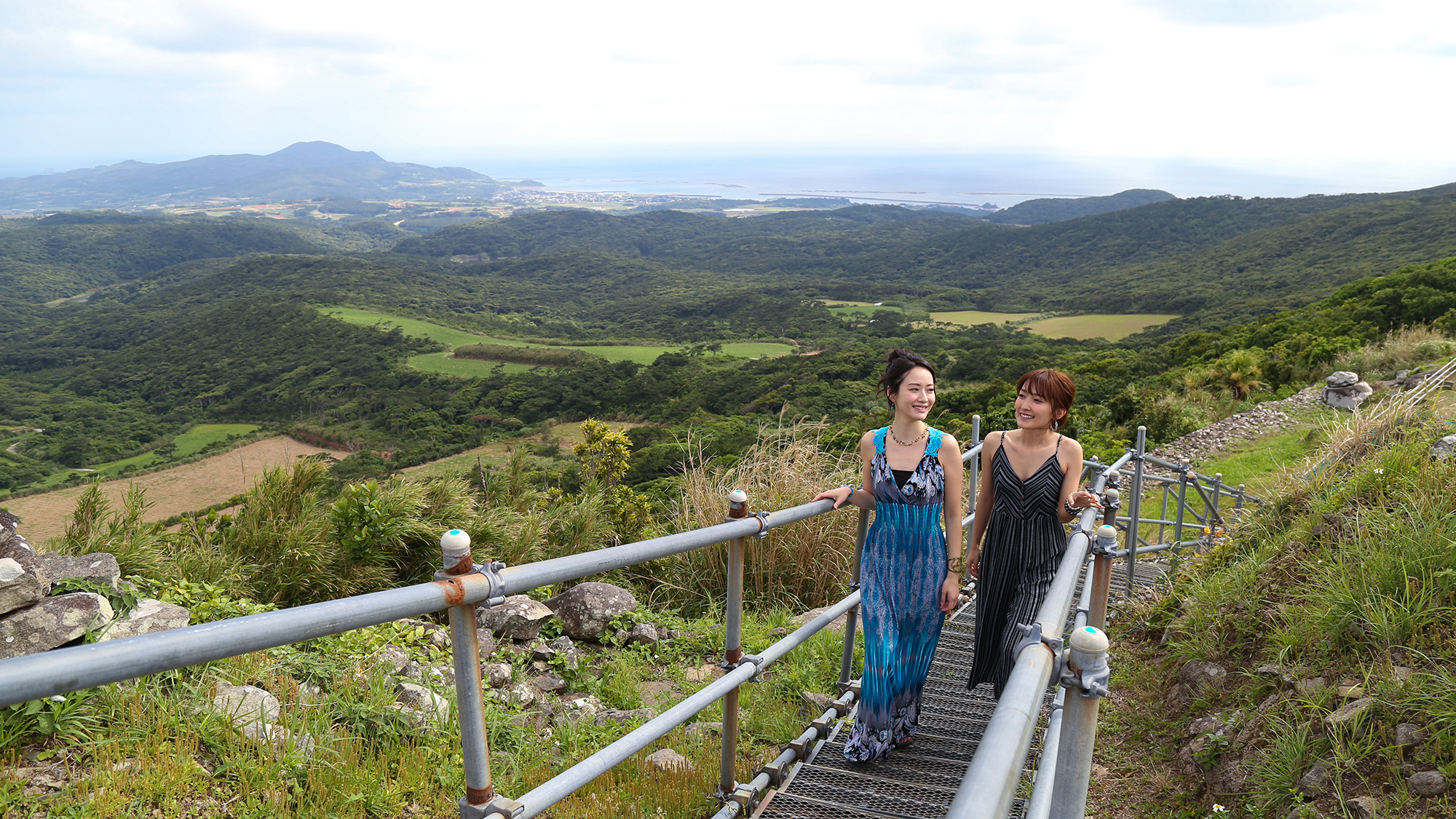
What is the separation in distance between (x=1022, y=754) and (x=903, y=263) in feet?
510

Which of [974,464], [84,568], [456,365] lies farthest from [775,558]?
[456,365]

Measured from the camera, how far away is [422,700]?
273cm

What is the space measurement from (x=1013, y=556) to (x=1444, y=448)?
239cm

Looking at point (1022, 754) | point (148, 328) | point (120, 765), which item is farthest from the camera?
point (148, 328)

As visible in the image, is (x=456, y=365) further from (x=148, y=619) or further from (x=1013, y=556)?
(x=1013, y=556)

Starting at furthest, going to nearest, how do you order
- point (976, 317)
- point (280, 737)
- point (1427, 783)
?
point (976, 317) → point (280, 737) → point (1427, 783)

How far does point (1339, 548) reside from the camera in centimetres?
305

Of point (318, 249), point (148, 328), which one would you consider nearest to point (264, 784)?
point (148, 328)

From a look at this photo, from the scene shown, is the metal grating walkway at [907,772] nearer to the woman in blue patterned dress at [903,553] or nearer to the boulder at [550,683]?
the woman in blue patterned dress at [903,553]

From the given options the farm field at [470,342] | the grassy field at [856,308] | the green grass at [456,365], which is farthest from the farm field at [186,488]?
the grassy field at [856,308]

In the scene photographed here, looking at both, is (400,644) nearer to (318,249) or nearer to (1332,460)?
(1332,460)

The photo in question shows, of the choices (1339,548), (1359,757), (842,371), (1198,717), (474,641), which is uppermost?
(474,641)

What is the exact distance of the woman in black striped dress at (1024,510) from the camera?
104 inches

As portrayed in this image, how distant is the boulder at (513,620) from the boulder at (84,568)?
1.45m
